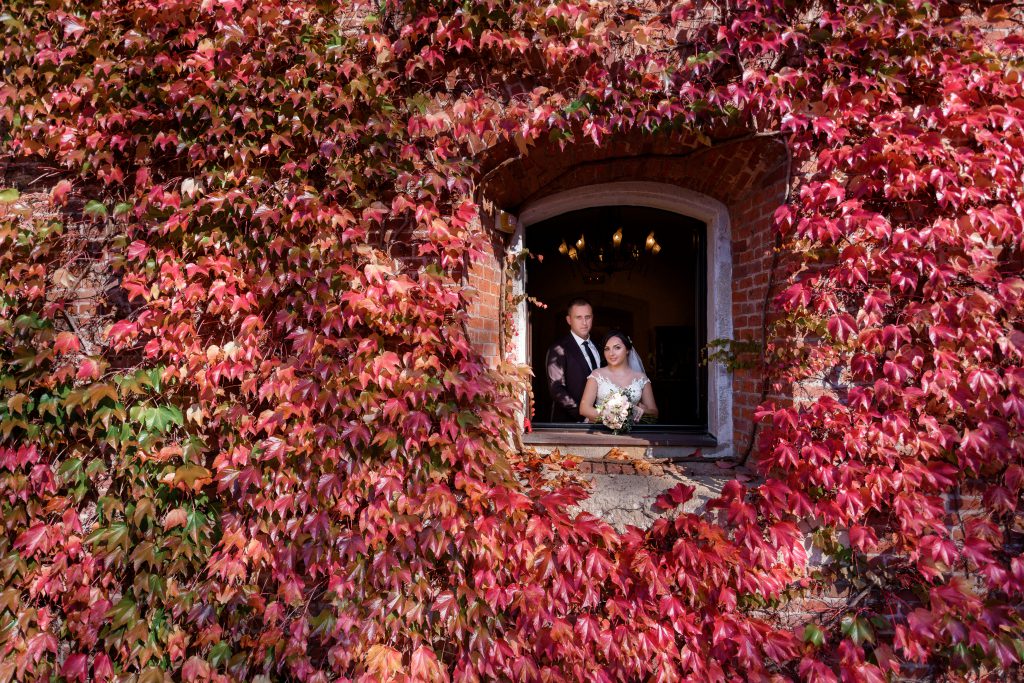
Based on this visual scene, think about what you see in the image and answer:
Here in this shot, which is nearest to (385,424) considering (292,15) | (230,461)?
(230,461)

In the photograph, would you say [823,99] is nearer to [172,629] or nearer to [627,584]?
[627,584]

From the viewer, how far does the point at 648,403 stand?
11.0 ft

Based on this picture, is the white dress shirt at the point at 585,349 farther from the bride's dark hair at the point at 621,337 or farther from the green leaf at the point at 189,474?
the green leaf at the point at 189,474

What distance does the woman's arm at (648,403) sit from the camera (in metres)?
3.36

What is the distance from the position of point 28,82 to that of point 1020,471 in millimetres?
5631

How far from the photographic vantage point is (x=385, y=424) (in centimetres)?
266

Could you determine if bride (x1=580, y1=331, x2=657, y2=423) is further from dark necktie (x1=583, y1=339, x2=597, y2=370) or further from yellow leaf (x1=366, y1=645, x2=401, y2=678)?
yellow leaf (x1=366, y1=645, x2=401, y2=678)

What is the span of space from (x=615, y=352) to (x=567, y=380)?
0.38 metres

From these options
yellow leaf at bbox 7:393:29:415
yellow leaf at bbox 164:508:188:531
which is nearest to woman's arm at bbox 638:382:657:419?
yellow leaf at bbox 164:508:188:531

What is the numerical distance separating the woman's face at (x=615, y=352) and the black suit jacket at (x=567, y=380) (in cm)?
16

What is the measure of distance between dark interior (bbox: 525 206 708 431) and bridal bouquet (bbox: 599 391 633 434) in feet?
1.01

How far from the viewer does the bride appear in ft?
11.0

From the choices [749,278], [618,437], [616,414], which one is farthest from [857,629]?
[749,278]

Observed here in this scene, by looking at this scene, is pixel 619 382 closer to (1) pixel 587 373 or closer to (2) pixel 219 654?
(1) pixel 587 373
